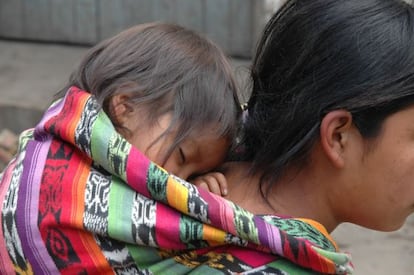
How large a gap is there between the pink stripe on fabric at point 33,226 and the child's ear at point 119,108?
0.18 meters

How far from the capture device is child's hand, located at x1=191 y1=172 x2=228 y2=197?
178cm

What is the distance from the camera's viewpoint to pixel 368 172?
173cm

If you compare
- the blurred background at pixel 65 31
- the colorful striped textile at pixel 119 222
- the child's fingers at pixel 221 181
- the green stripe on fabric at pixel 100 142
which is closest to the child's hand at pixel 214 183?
the child's fingers at pixel 221 181

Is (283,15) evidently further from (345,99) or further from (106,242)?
(106,242)

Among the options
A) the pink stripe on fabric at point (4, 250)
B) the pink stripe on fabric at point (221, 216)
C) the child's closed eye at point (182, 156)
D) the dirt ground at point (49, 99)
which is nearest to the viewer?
the pink stripe on fabric at point (221, 216)

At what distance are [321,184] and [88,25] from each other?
15.8 ft

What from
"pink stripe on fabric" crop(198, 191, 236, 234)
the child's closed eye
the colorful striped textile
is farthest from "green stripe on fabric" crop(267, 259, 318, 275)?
the child's closed eye

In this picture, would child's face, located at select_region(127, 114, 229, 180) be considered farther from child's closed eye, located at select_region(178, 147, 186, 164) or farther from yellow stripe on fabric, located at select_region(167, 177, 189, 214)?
yellow stripe on fabric, located at select_region(167, 177, 189, 214)

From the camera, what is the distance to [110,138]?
62.9 inches

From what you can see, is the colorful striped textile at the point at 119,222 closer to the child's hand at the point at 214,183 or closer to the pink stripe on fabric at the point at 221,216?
the pink stripe on fabric at the point at 221,216

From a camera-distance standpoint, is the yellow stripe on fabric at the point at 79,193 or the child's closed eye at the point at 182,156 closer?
the yellow stripe on fabric at the point at 79,193

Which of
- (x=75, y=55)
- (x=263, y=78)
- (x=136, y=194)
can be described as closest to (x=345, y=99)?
(x=263, y=78)

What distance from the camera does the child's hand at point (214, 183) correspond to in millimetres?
1783

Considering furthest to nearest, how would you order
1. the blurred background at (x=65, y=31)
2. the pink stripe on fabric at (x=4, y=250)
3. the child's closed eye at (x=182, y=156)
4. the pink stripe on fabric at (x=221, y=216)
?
the blurred background at (x=65, y=31), the child's closed eye at (x=182, y=156), the pink stripe on fabric at (x=4, y=250), the pink stripe on fabric at (x=221, y=216)
